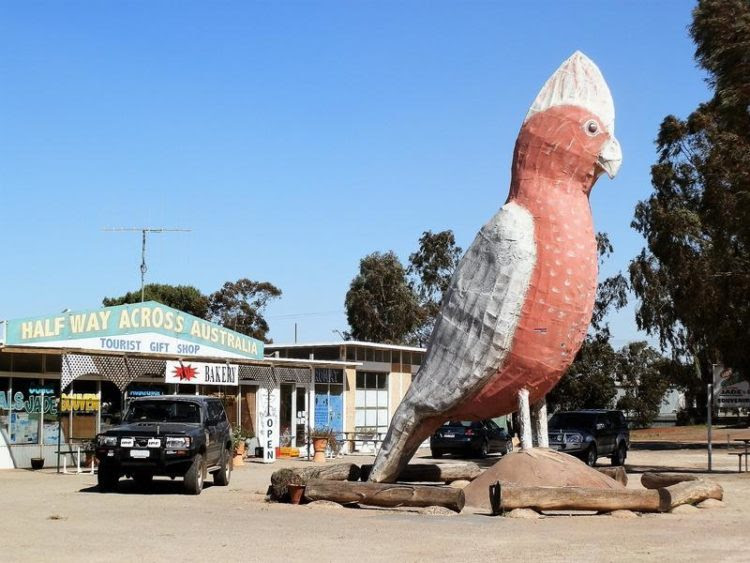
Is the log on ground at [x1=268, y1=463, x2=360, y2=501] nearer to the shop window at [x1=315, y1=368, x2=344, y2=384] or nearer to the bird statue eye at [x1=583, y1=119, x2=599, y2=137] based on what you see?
the bird statue eye at [x1=583, y1=119, x2=599, y2=137]

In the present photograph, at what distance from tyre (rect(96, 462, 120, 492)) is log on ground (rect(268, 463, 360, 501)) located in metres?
3.21

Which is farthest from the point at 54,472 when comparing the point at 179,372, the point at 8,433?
the point at 179,372

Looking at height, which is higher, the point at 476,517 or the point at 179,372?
the point at 179,372

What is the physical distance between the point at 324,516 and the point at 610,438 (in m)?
17.3

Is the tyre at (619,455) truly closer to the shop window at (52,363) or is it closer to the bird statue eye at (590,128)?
the shop window at (52,363)

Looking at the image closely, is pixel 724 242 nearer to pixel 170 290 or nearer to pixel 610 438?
pixel 610 438

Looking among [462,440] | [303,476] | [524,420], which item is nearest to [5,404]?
[303,476]

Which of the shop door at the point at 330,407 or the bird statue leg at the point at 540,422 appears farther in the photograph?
the shop door at the point at 330,407

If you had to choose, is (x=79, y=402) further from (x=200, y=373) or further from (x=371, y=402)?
(x=371, y=402)

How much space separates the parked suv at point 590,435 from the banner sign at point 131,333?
30.9 ft

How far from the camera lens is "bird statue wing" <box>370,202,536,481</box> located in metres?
15.1

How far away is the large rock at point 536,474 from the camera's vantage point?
47.6 feet

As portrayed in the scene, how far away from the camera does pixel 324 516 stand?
13.9 meters

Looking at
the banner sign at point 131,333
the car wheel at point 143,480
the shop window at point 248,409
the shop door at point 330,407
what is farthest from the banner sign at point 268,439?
the car wheel at point 143,480
